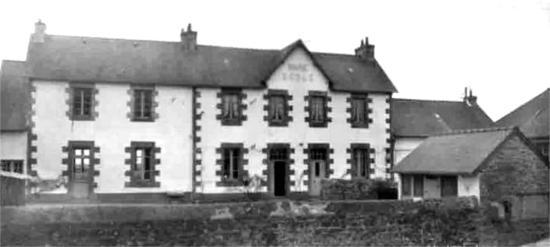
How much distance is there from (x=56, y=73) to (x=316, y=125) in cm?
1185

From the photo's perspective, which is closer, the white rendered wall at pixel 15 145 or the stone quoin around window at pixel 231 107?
the white rendered wall at pixel 15 145

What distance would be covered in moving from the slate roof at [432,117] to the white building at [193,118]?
3357 millimetres

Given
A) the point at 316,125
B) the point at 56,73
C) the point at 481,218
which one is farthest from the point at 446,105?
the point at 56,73

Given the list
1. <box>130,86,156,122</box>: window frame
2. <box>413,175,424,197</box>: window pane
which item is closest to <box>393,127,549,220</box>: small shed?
<box>413,175,424,197</box>: window pane

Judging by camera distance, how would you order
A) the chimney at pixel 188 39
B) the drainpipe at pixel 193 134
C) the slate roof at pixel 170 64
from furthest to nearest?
the chimney at pixel 188 39
the drainpipe at pixel 193 134
the slate roof at pixel 170 64

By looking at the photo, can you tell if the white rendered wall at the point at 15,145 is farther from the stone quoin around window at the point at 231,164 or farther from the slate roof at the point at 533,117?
the slate roof at the point at 533,117

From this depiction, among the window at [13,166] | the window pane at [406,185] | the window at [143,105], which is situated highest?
the window at [143,105]

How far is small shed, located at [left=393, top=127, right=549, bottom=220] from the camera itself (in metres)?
20.2

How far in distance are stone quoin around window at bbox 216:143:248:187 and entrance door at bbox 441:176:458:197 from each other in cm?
984

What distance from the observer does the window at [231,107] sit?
28500 mm

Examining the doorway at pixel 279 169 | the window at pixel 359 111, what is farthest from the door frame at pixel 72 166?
the window at pixel 359 111

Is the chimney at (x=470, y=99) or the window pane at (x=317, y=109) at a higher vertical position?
the chimney at (x=470, y=99)

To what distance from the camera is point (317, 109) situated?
2998cm

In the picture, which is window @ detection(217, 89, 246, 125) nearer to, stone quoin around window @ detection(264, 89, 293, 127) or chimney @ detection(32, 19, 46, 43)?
stone quoin around window @ detection(264, 89, 293, 127)
